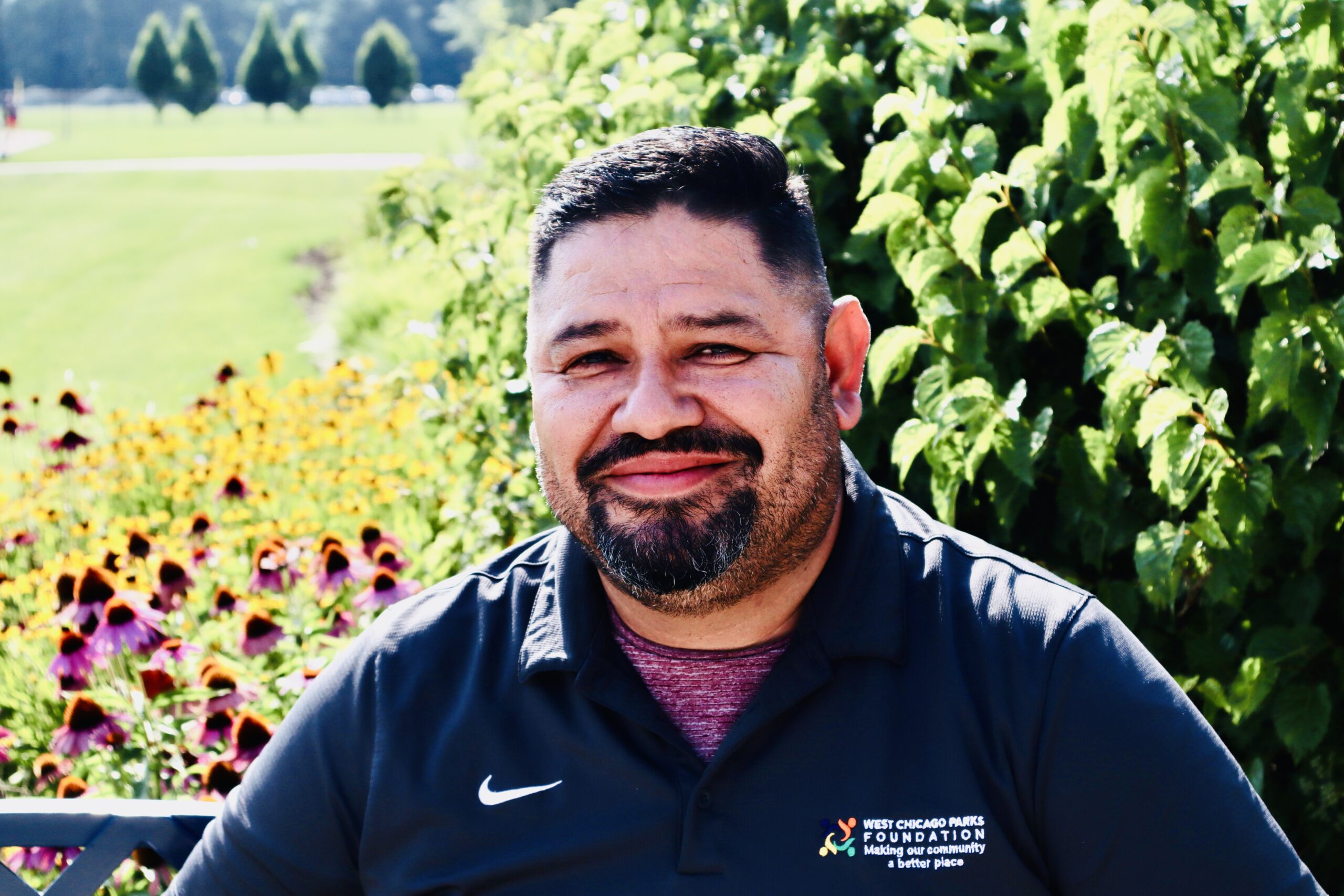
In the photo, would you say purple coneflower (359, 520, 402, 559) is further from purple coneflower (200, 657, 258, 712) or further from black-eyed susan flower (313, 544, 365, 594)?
purple coneflower (200, 657, 258, 712)

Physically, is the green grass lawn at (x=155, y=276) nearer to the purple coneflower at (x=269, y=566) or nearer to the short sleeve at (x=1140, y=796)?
the purple coneflower at (x=269, y=566)

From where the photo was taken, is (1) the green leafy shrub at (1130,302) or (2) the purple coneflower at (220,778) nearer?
(1) the green leafy shrub at (1130,302)

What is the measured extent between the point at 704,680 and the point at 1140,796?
57cm

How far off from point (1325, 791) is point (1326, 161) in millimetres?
1046

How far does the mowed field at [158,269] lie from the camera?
1038 centimetres

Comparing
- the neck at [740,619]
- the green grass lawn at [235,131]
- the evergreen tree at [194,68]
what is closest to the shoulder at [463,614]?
the neck at [740,619]

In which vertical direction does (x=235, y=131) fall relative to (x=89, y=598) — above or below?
above

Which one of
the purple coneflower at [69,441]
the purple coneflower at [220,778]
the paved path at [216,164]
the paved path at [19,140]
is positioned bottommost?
the purple coneflower at [220,778]

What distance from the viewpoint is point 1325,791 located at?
2.14 meters

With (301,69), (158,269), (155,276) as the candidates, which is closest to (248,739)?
(155,276)

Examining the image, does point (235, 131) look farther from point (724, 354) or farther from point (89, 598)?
point (724, 354)

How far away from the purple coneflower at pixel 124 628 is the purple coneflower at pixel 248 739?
0.55 m

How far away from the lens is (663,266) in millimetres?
1649

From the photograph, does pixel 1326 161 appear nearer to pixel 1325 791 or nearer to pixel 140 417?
pixel 1325 791
